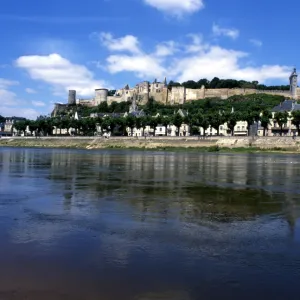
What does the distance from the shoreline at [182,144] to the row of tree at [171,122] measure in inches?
259

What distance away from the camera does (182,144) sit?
326ft

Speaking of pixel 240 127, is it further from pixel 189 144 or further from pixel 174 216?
pixel 174 216

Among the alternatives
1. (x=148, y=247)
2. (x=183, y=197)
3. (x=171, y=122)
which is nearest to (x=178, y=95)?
(x=171, y=122)

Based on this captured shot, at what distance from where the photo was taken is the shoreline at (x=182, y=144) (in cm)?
8825

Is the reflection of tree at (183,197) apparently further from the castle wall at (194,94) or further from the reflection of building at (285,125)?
the castle wall at (194,94)

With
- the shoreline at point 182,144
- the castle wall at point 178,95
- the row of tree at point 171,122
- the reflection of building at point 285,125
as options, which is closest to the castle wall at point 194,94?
the castle wall at point 178,95

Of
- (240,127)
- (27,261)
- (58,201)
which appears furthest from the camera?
(240,127)

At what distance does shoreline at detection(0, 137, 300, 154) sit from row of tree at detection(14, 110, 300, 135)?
6.59 m

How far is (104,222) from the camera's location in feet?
42.0

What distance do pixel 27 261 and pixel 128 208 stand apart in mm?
6839

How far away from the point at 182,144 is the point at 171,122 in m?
15.6

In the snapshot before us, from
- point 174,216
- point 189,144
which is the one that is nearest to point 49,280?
point 174,216

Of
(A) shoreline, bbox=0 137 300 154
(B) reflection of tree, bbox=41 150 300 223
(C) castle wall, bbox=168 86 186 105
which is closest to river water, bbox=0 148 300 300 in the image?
(B) reflection of tree, bbox=41 150 300 223

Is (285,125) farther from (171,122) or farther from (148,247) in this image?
(148,247)
